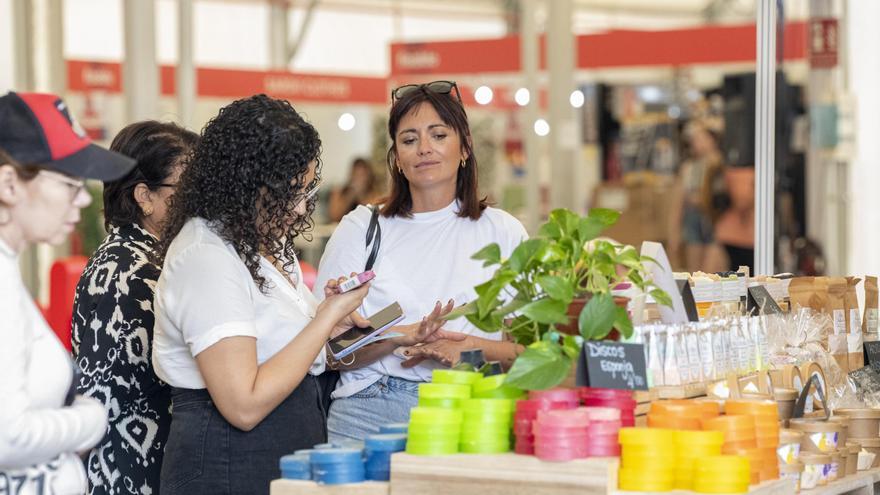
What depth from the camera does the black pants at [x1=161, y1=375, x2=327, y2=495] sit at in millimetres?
2869

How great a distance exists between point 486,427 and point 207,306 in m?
0.67

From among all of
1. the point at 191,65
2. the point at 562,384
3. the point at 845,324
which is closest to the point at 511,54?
the point at 191,65

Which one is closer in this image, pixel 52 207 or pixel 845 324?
pixel 52 207

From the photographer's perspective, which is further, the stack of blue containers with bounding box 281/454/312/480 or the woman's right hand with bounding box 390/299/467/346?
the woman's right hand with bounding box 390/299/467/346

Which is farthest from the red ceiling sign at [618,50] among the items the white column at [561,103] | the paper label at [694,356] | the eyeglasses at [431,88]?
the paper label at [694,356]

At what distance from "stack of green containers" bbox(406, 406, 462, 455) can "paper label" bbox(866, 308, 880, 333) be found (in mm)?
1963

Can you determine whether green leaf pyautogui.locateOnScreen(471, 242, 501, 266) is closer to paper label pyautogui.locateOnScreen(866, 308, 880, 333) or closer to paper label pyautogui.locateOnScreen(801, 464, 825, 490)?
paper label pyautogui.locateOnScreen(801, 464, 825, 490)

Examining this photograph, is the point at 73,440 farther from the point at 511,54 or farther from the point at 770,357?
the point at 511,54

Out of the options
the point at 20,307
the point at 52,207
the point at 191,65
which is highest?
the point at 191,65

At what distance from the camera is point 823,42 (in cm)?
945

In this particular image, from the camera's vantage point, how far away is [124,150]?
3.44m

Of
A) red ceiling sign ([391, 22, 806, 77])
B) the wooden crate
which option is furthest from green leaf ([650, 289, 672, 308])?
red ceiling sign ([391, 22, 806, 77])

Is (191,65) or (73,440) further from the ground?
(191,65)

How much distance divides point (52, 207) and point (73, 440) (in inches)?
16.2
